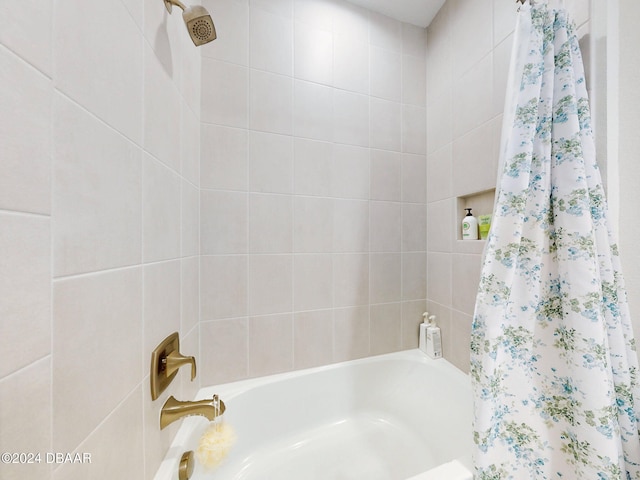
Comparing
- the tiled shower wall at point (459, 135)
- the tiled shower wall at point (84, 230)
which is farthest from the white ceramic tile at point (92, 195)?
the tiled shower wall at point (459, 135)

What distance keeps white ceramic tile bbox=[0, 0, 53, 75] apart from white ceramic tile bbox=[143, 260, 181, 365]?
45 cm

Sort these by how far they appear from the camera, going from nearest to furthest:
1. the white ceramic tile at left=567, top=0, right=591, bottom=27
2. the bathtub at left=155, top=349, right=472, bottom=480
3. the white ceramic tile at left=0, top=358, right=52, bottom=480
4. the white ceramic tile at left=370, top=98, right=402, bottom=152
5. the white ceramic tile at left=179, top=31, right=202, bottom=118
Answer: the white ceramic tile at left=0, top=358, right=52, bottom=480 < the white ceramic tile at left=567, top=0, right=591, bottom=27 < the white ceramic tile at left=179, top=31, right=202, bottom=118 < the bathtub at left=155, top=349, right=472, bottom=480 < the white ceramic tile at left=370, top=98, right=402, bottom=152

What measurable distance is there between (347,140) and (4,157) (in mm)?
1249

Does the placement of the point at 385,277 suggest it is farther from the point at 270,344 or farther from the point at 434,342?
the point at 270,344

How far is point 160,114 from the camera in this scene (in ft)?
2.39

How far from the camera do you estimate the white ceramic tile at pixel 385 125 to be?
1.38 m

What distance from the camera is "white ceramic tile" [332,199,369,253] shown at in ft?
4.32

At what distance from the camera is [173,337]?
2.57 feet

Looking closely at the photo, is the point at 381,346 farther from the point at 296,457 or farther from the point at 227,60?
the point at 227,60

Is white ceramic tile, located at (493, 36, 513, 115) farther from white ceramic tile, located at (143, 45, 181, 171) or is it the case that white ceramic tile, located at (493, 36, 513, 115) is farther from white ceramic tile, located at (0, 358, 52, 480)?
white ceramic tile, located at (0, 358, 52, 480)

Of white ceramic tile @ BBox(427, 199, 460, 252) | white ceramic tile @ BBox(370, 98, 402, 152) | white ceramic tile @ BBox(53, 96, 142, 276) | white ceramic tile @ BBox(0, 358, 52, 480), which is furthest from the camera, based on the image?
white ceramic tile @ BBox(370, 98, 402, 152)

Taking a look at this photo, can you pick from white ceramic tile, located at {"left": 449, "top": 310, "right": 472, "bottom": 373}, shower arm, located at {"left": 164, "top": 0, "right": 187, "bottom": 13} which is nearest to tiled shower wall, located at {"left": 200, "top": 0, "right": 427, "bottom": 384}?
white ceramic tile, located at {"left": 449, "top": 310, "right": 472, "bottom": 373}

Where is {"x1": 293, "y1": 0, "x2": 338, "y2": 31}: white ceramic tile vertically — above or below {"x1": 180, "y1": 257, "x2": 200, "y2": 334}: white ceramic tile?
above

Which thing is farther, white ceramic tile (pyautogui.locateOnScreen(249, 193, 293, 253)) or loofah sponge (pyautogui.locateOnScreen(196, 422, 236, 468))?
white ceramic tile (pyautogui.locateOnScreen(249, 193, 293, 253))
